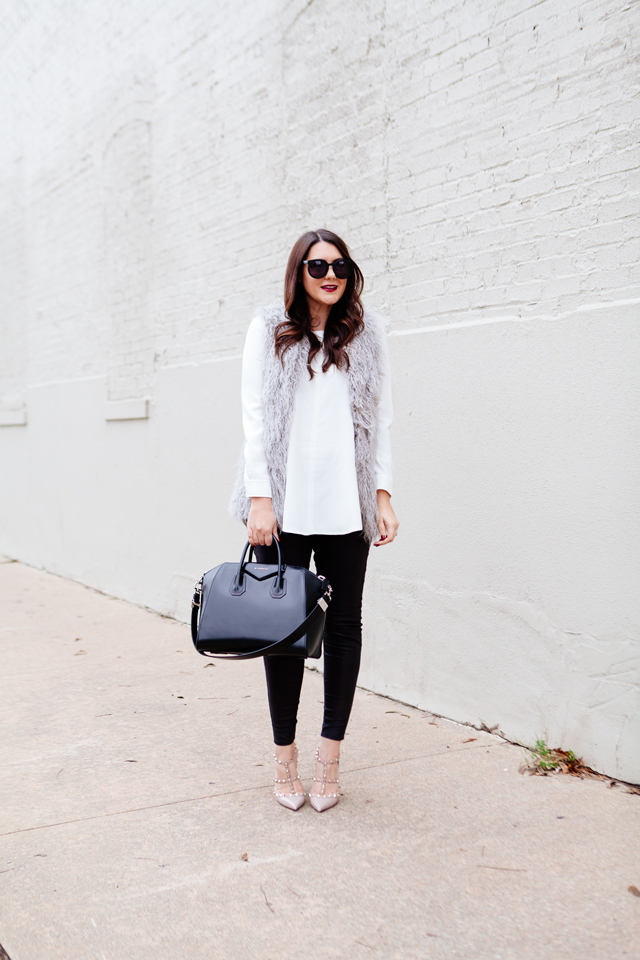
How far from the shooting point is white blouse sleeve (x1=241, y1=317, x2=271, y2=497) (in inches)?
114

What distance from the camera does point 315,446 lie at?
2965 millimetres

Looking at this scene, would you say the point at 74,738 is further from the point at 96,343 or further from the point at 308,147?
the point at 96,343

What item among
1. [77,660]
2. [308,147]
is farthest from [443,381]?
[77,660]

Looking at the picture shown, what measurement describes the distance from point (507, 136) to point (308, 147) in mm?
1619

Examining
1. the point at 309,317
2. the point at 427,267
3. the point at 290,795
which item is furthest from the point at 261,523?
the point at 427,267

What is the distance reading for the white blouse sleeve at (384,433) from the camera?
10.1 feet

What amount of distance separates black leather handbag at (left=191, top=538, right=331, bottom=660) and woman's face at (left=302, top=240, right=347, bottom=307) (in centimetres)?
88

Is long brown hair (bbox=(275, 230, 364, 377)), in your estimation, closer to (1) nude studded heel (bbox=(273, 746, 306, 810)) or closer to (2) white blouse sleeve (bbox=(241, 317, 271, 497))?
(2) white blouse sleeve (bbox=(241, 317, 271, 497))

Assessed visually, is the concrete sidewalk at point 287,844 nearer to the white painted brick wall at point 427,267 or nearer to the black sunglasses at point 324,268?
the white painted brick wall at point 427,267

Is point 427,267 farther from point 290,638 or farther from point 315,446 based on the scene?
point 290,638

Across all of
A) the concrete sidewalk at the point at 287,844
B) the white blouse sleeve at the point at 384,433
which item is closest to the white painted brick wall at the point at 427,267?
the concrete sidewalk at the point at 287,844

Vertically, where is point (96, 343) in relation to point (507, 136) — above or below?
below

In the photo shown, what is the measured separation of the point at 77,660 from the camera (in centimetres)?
527

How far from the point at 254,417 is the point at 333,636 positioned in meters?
0.79
